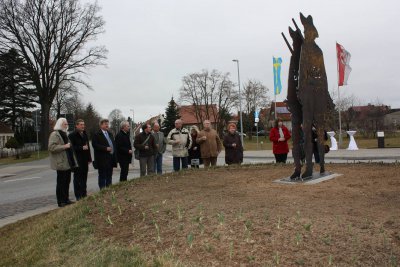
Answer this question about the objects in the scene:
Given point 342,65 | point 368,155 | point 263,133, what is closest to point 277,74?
point 342,65

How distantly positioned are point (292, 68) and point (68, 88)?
40.4m

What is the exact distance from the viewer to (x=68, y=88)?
4466 cm

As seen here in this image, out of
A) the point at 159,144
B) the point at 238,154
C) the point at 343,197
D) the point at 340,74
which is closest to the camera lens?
the point at 343,197

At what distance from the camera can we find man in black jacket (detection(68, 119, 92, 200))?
8.98 m

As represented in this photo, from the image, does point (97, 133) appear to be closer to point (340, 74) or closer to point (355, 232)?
point (355, 232)

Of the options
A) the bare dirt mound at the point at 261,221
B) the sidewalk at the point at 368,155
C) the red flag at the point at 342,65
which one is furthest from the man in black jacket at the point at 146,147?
the red flag at the point at 342,65

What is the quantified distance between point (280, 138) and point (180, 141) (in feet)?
8.48

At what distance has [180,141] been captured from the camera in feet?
35.2

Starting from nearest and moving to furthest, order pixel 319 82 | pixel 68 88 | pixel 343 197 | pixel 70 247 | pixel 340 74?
pixel 70 247
pixel 343 197
pixel 319 82
pixel 340 74
pixel 68 88

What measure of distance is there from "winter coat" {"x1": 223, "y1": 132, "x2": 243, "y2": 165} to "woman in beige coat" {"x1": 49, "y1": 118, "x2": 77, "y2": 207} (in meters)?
3.76

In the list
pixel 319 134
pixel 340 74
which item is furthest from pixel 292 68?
pixel 340 74

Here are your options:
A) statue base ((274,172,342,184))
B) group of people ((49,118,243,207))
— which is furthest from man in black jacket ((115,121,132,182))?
statue base ((274,172,342,184))

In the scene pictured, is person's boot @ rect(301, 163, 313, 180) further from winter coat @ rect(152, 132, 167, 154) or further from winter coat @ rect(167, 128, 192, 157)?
winter coat @ rect(152, 132, 167, 154)

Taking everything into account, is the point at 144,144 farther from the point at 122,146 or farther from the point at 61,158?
the point at 61,158
